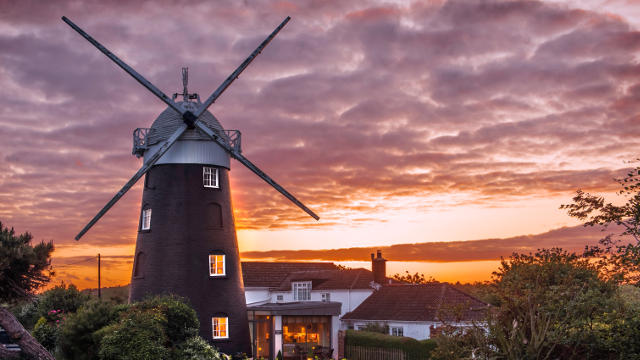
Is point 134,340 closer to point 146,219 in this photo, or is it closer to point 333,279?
point 146,219

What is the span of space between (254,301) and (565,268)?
36.4m

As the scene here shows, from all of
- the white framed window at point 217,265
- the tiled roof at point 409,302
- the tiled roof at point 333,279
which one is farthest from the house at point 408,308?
the white framed window at point 217,265

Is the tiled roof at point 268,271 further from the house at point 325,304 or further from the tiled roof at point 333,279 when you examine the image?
the tiled roof at point 333,279

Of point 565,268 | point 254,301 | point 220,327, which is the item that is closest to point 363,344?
point 220,327

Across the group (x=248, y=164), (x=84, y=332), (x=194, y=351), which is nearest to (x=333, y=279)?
(x=248, y=164)

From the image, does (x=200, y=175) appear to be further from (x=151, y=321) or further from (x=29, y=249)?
(x=29, y=249)

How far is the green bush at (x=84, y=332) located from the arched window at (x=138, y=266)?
303 inches

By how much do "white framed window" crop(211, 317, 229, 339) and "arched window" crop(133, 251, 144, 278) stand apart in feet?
16.7

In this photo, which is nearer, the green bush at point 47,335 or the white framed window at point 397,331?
the green bush at point 47,335

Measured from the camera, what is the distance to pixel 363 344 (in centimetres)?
4025

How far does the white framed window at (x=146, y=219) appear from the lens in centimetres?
3725

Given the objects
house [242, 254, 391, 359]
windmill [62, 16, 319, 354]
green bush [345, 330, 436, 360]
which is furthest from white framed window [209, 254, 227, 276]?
house [242, 254, 391, 359]

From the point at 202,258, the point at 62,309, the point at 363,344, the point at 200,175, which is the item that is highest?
the point at 200,175

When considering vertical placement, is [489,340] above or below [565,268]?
below
